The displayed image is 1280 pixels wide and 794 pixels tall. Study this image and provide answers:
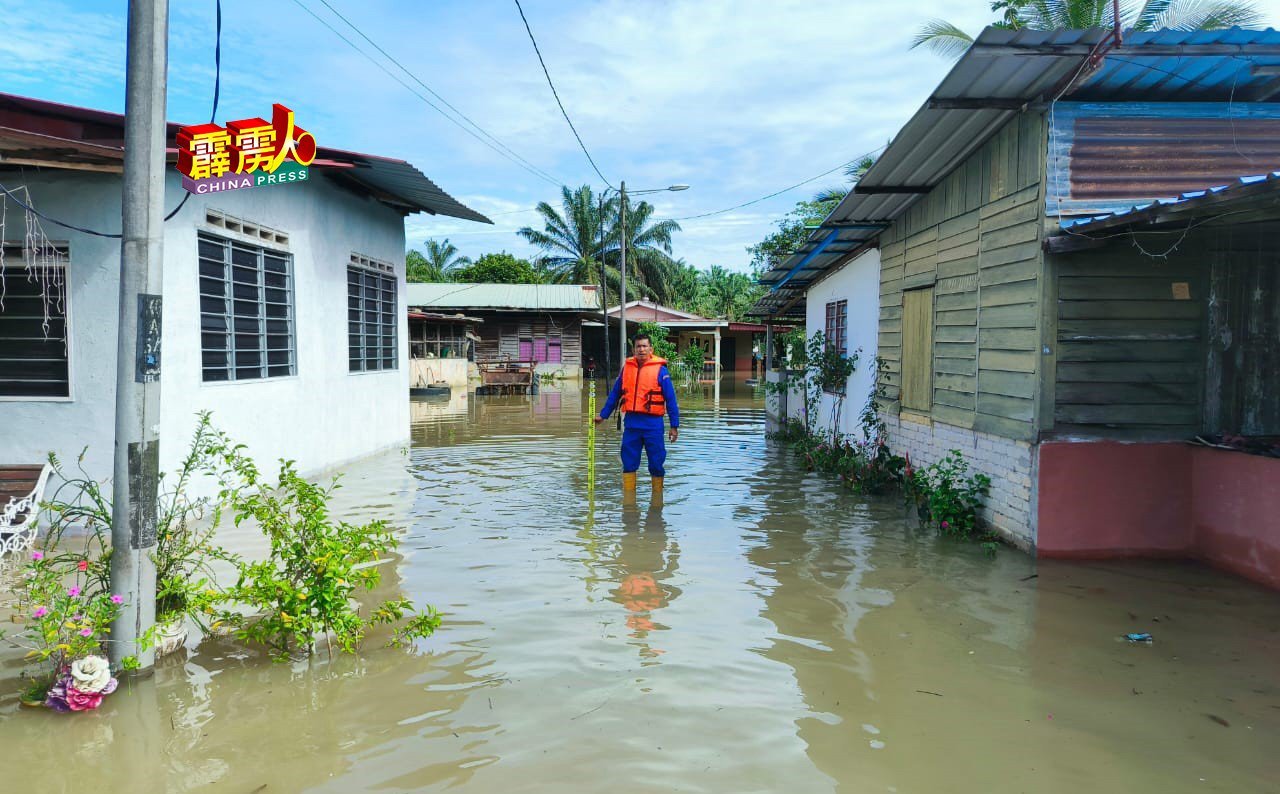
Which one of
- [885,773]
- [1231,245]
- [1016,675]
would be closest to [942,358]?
[1231,245]

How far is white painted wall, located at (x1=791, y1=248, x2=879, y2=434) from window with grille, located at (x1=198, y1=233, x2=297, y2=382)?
7612mm

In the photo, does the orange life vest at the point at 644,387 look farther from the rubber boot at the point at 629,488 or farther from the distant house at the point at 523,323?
the distant house at the point at 523,323

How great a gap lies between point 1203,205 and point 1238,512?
2.87 metres

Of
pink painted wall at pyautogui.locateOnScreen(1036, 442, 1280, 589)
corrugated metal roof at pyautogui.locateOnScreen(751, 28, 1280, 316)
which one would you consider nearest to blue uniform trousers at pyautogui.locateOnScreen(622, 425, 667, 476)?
corrugated metal roof at pyautogui.locateOnScreen(751, 28, 1280, 316)

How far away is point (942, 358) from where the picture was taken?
8.91 meters

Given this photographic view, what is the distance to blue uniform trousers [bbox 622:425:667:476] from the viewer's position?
8945 millimetres

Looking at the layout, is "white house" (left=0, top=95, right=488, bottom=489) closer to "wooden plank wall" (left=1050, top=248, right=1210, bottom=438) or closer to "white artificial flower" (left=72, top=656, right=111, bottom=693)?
"white artificial flower" (left=72, top=656, right=111, bottom=693)

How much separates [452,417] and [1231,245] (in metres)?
16.2

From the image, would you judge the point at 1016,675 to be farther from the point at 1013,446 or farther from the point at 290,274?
the point at 290,274

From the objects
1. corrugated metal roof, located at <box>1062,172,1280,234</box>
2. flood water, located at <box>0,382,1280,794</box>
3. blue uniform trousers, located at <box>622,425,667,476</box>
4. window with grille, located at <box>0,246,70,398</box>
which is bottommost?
flood water, located at <box>0,382,1280,794</box>

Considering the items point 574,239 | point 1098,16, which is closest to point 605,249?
point 574,239

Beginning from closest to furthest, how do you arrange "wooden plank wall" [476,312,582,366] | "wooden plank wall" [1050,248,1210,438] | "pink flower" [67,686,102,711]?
1. "pink flower" [67,686,102,711]
2. "wooden plank wall" [1050,248,1210,438]
3. "wooden plank wall" [476,312,582,366]

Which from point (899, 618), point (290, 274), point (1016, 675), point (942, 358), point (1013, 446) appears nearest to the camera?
point (1016, 675)

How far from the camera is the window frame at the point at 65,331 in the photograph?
7.10 meters
